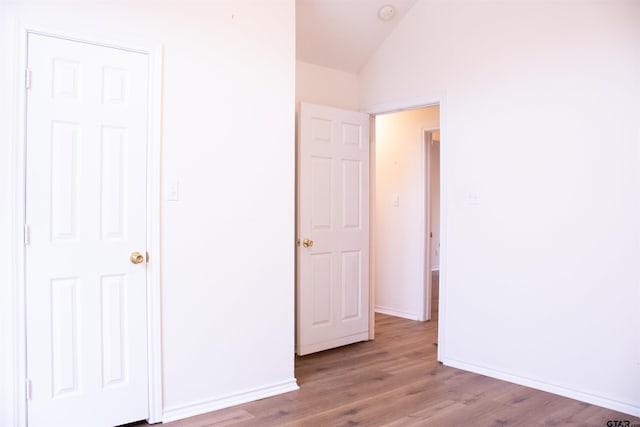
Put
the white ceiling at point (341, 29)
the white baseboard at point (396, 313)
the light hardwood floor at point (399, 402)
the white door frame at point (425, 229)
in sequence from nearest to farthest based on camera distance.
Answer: the light hardwood floor at point (399, 402)
the white ceiling at point (341, 29)
the white door frame at point (425, 229)
the white baseboard at point (396, 313)

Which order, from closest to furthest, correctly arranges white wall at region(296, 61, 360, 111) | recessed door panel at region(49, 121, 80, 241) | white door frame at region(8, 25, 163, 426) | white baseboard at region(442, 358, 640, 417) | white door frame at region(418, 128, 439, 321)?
white door frame at region(8, 25, 163, 426)
recessed door panel at region(49, 121, 80, 241)
white baseboard at region(442, 358, 640, 417)
white wall at region(296, 61, 360, 111)
white door frame at region(418, 128, 439, 321)

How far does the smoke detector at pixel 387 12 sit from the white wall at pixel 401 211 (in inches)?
46.6

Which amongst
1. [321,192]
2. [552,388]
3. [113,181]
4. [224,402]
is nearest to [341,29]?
[321,192]

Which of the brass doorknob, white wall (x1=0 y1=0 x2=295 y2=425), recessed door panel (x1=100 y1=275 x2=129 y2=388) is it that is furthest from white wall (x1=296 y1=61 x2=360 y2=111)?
recessed door panel (x1=100 y1=275 x2=129 y2=388)

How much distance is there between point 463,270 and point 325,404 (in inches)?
57.9

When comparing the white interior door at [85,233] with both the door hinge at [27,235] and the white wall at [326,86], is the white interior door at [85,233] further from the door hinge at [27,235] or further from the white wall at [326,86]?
the white wall at [326,86]

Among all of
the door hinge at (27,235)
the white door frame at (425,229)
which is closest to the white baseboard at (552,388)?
the white door frame at (425,229)

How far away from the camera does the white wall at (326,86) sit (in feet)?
13.7

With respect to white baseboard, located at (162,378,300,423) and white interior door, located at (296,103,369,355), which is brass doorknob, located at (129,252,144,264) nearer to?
white baseboard, located at (162,378,300,423)

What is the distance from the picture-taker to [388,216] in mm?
5535

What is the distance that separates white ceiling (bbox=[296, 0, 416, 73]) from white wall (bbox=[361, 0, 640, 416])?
0.32 meters

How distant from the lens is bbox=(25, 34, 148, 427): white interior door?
2383 millimetres

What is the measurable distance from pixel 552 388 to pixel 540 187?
1321mm

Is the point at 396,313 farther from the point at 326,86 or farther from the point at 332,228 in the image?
the point at 326,86
